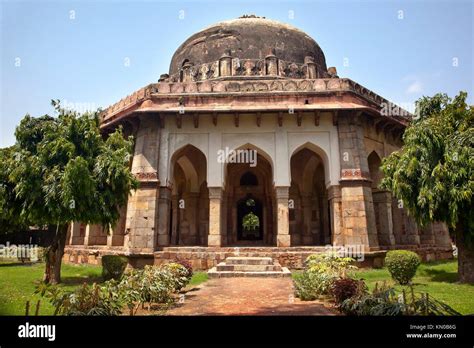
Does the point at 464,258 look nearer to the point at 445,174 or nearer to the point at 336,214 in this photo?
the point at 445,174

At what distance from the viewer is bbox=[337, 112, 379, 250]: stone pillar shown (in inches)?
461

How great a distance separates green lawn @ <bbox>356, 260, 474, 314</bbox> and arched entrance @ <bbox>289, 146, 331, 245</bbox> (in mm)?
4573

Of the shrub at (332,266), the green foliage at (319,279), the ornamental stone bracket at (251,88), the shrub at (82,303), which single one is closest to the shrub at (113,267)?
the shrub at (82,303)

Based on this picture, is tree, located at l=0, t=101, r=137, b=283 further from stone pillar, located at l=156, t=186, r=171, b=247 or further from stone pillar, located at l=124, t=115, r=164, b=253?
stone pillar, located at l=156, t=186, r=171, b=247

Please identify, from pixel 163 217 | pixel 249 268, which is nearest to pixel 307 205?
pixel 249 268

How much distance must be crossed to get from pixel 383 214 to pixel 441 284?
500cm

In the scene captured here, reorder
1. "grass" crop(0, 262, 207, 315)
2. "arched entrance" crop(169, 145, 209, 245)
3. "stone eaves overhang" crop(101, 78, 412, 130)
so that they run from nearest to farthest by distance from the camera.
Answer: "grass" crop(0, 262, 207, 315)
"stone eaves overhang" crop(101, 78, 412, 130)
"arched entrance" crop(169, 145, 209, 245)

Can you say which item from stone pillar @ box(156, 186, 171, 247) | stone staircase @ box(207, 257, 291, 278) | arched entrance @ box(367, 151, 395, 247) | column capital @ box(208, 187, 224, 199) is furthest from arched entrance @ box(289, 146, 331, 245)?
stone pillar @ box(156, 186, 171, 247)

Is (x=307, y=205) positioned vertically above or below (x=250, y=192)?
below

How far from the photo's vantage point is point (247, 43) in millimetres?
17594

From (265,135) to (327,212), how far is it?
18.5 ft

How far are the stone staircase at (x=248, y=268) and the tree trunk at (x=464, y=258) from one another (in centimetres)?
435

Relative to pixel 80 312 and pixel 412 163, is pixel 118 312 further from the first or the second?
pixel 412 163
